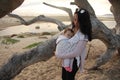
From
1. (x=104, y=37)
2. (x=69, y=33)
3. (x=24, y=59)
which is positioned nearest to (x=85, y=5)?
(x=104, y=37)

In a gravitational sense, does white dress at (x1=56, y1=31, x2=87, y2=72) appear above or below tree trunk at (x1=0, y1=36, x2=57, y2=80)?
above

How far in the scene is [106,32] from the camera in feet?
29.3

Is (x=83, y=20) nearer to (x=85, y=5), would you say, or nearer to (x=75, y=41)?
(x=75, y=41)

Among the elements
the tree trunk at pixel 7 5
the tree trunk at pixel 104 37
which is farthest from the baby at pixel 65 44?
the tree trunk at pixel 104 37

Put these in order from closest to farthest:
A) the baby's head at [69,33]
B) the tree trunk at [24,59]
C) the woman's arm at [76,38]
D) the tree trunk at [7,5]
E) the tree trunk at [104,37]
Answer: the woman's arm at [76,38] < the baby's head at [69,33] < the tree trunk at [7,5] < the tree trunk at [24,59] < the tree trunk at [104,37]

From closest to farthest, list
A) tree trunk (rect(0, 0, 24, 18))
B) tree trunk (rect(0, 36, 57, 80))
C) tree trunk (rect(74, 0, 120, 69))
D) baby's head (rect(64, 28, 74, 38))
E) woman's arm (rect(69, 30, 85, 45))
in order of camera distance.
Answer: woman's arm (rect(69, 30, 85, 45)), baby's head (rect(64, 28, 74, 38)), tree trunk (rect(0, 0, 24, 18)), tree trunk (rect(0, 36, 57, 80)), tree trunk (rect(74, 0, 120, 69))

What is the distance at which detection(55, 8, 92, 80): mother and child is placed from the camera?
18.0ft

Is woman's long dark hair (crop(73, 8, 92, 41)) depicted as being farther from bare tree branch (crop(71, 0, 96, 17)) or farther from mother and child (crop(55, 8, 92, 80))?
bare tree branch (crop(71, 0, 96, 17))

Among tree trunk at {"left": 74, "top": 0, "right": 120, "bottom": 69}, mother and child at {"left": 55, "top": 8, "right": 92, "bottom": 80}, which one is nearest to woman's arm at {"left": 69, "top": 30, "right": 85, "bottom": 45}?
mother and child at {"left": 55, "top": 8, "right": 92, "bottom": 80}

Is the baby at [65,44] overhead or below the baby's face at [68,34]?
below

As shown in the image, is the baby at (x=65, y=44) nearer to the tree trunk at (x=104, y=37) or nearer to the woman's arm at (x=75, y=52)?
the woman's arm at (x=75, y=52)

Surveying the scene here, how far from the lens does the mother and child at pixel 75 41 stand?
548 centimetres

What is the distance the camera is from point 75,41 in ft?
17.9

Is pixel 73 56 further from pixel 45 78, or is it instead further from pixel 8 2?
pixel 45 78
